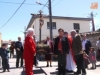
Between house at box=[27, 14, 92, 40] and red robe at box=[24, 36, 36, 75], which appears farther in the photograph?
house at box=[27, 14, 92, 40]

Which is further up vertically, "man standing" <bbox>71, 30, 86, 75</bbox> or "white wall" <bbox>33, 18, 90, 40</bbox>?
"white wall" <bbox>33, 18, 90, 40</bbox>

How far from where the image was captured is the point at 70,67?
8242mm

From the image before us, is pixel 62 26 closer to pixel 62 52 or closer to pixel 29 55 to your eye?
pixel 62 52

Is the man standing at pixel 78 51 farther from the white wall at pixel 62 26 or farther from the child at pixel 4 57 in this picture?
the white wall at pixel 62 26

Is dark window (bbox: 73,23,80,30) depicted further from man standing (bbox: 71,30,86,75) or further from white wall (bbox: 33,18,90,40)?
man standing (bbox: 71,30,86,75)

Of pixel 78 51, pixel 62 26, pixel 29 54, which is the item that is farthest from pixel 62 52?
pixel 62 26

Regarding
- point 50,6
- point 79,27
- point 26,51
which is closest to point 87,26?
point 79,27

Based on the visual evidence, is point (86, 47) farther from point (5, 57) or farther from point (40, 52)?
point (5, 57)

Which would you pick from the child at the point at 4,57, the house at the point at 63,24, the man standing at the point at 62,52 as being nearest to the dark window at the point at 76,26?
the house at the point at 63,24

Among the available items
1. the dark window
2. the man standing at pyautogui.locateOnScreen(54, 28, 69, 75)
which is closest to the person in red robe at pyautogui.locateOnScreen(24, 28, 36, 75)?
the man standing at pyautogui.locateOnScreen(54, 28, 69, 75)

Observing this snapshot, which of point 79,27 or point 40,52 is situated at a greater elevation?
point 79,27

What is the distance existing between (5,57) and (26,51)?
3.57 m

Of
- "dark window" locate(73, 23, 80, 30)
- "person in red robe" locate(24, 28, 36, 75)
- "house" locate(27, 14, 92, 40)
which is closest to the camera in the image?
"person in red robe" locate(24, 28, 36, 75)

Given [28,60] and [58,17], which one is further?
[58,17]
